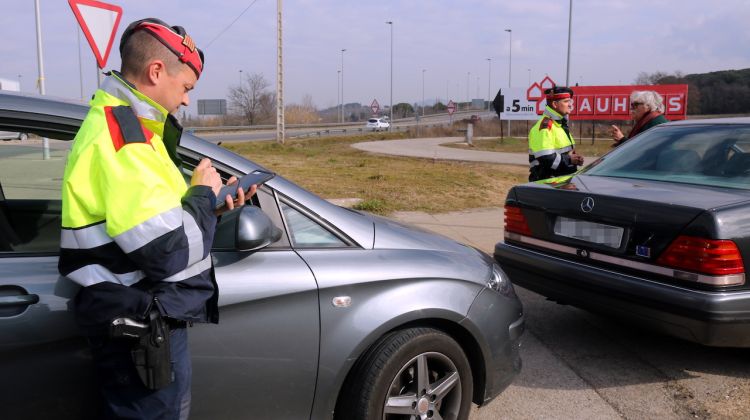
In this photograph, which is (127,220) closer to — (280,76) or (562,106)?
(562,106)

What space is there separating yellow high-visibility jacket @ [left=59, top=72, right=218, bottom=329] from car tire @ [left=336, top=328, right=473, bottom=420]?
95cm

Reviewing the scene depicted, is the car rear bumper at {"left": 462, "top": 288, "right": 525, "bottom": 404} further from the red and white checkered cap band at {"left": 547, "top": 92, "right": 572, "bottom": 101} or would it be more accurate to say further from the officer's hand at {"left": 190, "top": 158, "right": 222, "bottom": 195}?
the red and white checkered cap band at {"left": 547, "top": 92, "right": 572, "bottom": 101}

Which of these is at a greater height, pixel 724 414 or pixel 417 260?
pixel 417 260

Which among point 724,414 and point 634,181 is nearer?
point 724,414

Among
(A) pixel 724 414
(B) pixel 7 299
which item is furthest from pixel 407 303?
(A) pixel 724 414

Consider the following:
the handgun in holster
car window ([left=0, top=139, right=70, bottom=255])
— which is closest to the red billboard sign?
car window ([left=0, top=139, right=70, bottom=255])

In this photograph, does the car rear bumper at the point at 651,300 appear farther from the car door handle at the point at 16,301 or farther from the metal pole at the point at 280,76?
the metal pole at the point at 280,76

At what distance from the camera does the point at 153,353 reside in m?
1.72

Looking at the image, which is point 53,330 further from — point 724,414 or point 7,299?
point 724,414

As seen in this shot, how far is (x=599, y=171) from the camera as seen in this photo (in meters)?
4.88

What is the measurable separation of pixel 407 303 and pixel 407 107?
115m

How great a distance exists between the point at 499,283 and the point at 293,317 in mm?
1168

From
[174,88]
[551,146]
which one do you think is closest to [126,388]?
[174,88]

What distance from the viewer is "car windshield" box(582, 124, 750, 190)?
165 inches
